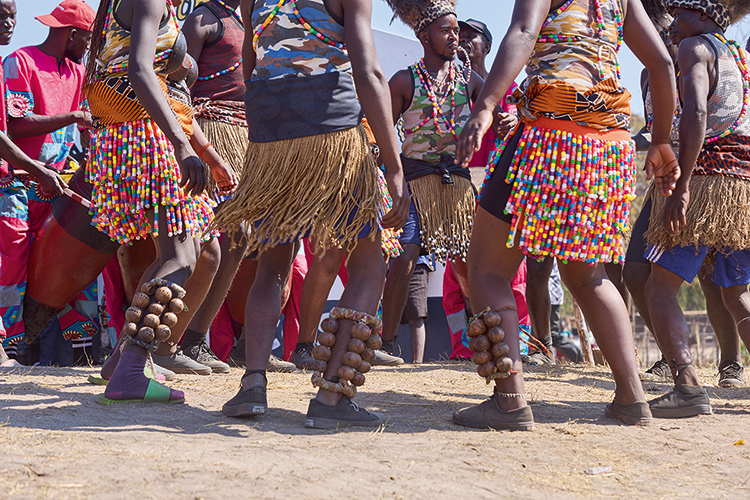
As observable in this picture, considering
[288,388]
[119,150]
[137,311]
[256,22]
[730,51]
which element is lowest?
[288,388]

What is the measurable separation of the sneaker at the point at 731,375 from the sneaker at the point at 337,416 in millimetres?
2605

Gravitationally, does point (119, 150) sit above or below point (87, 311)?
above

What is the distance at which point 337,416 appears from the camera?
2.50m

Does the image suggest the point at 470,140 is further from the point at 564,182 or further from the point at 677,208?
the point at 677,208

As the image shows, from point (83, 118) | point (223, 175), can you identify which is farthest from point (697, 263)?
point (83, 118)

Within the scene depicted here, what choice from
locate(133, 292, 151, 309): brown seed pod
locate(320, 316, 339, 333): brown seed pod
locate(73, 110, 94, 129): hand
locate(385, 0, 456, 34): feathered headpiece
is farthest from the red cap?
locate(320, 316, 339, 333): brown seed pod

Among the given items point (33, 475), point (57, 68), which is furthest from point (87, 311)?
point (33, 475)

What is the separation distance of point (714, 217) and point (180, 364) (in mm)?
2850

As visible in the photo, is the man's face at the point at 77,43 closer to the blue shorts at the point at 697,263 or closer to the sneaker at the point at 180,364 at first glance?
the sneaker at the point at 180,364

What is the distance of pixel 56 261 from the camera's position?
461 centimetres

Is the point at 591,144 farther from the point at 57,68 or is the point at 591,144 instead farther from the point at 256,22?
the point at 57,68

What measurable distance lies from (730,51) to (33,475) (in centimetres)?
351

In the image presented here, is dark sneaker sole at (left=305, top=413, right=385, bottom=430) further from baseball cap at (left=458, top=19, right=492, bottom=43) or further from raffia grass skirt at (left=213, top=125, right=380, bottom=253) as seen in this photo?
baseball cap at (left=458, top=19, right=492, bottom=43)

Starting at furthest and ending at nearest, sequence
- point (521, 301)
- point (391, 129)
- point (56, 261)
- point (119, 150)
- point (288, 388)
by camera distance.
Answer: point (521, 301) → point (56, 261) → point (288, 388) → point (119, 150) → point (391, 129)
